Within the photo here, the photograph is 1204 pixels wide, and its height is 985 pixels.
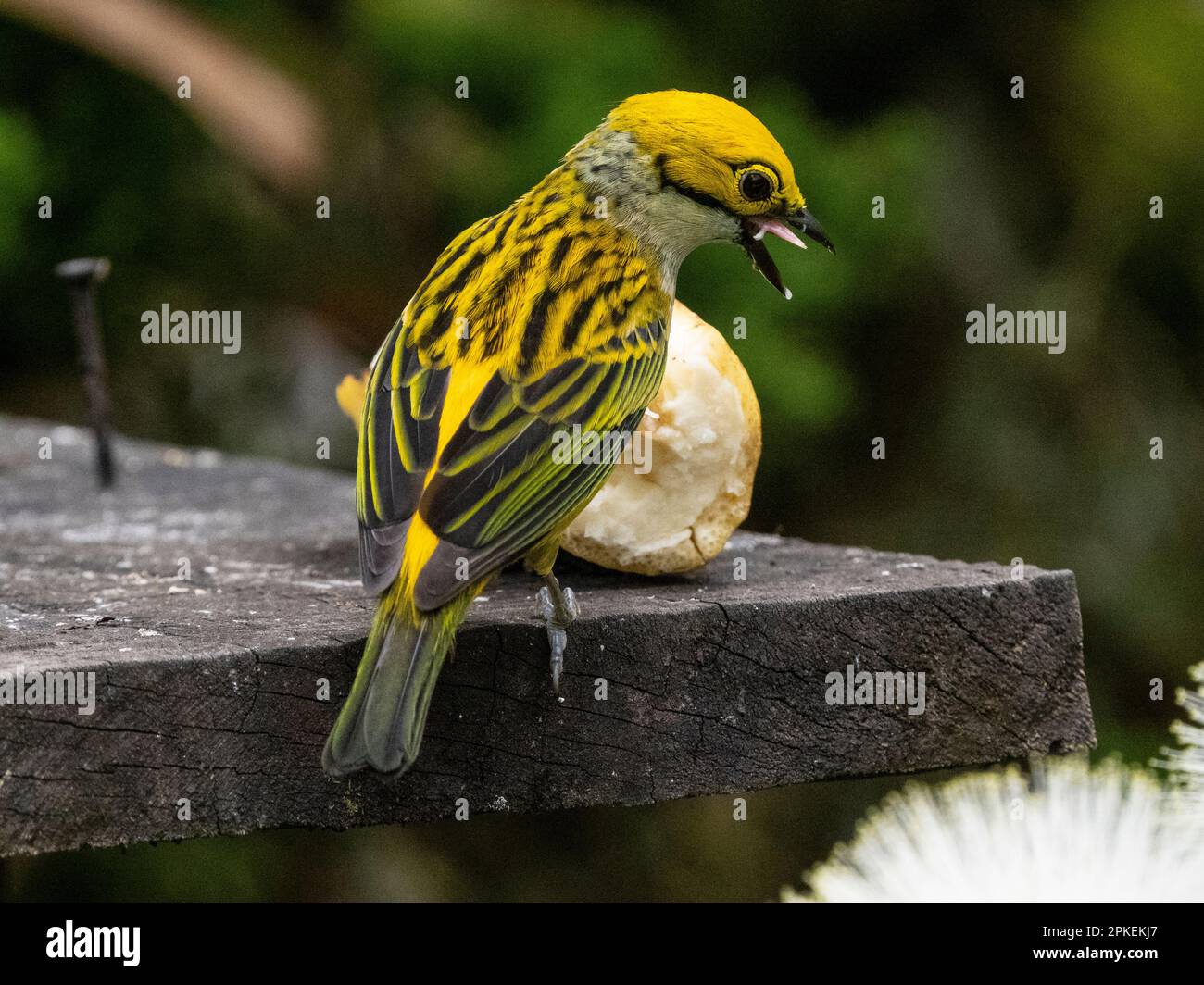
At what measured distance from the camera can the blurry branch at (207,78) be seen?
4387mm

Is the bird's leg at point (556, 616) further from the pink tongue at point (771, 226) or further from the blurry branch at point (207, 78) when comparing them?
the blurry branch at point (207, 78)

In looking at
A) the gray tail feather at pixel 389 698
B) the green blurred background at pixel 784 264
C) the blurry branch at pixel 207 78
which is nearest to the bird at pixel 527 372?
the gray tail feather at pixel 389 698

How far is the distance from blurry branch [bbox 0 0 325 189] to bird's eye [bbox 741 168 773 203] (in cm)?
208

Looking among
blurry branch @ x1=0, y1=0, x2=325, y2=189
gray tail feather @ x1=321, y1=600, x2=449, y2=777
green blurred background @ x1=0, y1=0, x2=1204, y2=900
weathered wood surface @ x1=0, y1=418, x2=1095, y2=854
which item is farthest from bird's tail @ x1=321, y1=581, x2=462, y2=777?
blurry branch @ x1=0, y1=0, x2=325, y2=189

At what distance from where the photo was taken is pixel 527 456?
88.1 inches

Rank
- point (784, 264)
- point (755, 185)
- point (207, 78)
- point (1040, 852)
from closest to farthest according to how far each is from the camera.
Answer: point (1040, 852)
point (755, 185)
point (784, 264)
point (207, 78)

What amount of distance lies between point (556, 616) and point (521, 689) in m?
0.10

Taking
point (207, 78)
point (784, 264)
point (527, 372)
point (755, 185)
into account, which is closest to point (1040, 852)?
point (527, 372)

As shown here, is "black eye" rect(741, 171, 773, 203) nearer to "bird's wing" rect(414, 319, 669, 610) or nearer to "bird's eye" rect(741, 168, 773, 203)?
"bird's eye" rect(741, 168, 773, 203)

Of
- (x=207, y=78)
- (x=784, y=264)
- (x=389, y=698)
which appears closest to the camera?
(x=389, y=698)

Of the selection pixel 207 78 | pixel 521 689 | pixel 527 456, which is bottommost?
pixel 521 689

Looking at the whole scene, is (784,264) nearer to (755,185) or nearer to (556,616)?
(755,185)

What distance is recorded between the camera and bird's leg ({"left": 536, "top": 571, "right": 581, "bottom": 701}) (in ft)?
7.15
